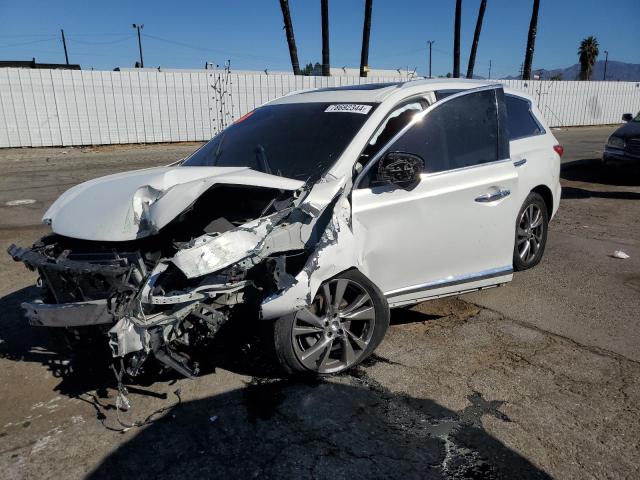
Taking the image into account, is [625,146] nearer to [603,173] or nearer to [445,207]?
[603,173]

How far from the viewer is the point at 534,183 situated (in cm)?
518

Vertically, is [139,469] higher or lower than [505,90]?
lower

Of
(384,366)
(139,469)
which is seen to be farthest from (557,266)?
(139,469)

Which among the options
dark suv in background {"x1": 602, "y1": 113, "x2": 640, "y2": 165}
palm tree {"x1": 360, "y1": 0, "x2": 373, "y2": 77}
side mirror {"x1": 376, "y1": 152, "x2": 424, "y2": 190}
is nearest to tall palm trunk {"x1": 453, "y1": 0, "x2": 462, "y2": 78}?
palm tree {"x1": 360, "y1": 0, "x2": 373, "y2": 77}

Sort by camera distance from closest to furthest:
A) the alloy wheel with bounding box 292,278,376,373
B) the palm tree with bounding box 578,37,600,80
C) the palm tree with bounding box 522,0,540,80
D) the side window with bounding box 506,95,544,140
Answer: the alloy wheel with bounding box 292,278,376,373
the side window with bounding box 506,95,544,140
the palm tree with bounding box 522,0,540,80
the palm tree with bounding box 578,37,600,80

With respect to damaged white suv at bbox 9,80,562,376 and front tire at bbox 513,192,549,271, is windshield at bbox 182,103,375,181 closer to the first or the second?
damaged white suv at bbox 9,80,562,376

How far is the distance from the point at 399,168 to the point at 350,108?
73cm

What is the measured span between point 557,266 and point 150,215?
4538 millimetres

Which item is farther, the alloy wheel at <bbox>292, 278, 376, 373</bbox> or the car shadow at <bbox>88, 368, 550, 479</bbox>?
the alloy wheel at <bbox>292, 278, 376, 373</bbox>

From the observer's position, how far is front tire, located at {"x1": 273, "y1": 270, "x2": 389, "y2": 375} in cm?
326

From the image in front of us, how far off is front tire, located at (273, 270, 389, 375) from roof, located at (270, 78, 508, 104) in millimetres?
1421

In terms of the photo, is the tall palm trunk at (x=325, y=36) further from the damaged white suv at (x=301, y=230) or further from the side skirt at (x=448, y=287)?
the side skirt at (x=448, y=287)

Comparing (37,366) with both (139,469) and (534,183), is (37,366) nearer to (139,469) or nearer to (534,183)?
(139,469)

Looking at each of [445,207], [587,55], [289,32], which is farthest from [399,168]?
[587,55]
